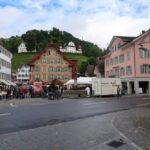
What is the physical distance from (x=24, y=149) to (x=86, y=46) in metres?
169

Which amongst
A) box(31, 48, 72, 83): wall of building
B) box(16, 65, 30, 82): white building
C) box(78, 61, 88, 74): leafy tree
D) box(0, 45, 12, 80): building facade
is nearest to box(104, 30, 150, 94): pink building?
box(0, 45, 12, 80): building facade

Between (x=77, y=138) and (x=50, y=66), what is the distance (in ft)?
309

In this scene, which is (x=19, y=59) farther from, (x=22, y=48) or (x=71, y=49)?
(x=71, y=49)

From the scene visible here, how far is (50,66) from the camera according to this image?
344ft

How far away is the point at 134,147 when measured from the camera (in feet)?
31.9

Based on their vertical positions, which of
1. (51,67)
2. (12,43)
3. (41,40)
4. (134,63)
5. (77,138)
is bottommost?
(77,138)

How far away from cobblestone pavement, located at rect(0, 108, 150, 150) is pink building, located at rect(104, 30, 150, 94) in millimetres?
50721

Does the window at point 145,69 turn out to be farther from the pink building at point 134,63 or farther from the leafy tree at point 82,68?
the leafy tree at point 82,68

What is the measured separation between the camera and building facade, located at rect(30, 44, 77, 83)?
104m

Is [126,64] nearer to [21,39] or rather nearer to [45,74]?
[45,74]

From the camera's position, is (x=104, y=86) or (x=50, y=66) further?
(x=50, y=66)

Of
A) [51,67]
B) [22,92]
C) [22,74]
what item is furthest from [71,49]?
[22,92]

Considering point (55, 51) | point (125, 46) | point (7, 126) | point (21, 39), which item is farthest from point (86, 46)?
point (7, 126)

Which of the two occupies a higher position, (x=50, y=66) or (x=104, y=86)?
(x=50, y=66)
